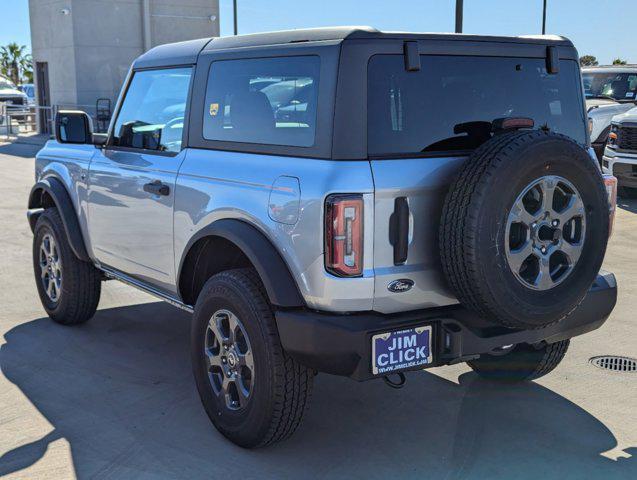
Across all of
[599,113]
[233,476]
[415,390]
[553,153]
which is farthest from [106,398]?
[599,113]

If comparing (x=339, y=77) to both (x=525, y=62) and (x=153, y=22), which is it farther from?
(x=153, y=22)

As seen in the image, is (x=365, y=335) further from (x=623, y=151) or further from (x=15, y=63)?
(x=15, y=63)

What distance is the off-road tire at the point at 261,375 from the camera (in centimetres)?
352

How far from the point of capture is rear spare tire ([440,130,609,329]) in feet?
10.5

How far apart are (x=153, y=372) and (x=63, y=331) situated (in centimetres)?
117

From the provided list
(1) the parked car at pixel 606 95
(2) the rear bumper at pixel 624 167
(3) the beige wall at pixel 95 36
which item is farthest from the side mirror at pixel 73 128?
(3) the beige wall at pixel 95 36

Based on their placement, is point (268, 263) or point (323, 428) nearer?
point (268, 263)

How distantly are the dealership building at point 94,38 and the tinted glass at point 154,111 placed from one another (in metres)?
21.7

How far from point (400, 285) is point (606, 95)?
1259cm

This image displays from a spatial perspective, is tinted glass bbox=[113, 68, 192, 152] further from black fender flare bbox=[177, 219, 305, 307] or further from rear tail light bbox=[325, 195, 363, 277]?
rear tail light bbox=[325, 195, 363, 277]

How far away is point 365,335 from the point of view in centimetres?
326

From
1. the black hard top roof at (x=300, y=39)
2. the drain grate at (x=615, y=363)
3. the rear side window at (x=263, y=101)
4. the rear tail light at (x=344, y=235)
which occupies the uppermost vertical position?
the black hard top roof at (x=300, y=39)

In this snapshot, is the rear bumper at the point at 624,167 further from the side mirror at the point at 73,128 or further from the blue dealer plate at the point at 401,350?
the blue dealer plate at the point at 401,350

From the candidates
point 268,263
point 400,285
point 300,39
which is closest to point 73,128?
point 300,39
